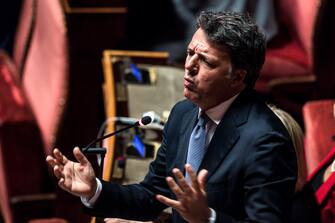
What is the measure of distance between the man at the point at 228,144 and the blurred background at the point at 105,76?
466mm

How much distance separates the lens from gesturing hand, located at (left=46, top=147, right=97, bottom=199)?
3.11 feet

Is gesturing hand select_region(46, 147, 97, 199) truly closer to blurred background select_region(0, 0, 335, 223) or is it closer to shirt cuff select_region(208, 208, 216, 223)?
shirt cuff select_region(208, 208, 216, 223)

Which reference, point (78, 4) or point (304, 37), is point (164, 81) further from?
point (304, 37)

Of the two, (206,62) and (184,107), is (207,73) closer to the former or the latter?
(206,62)

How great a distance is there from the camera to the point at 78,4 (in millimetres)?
1977

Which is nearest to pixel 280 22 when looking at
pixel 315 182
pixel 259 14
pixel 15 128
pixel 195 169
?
pixel 259 14

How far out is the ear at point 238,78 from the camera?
93cm

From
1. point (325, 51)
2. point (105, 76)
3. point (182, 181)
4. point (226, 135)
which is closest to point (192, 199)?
point (182, 181)

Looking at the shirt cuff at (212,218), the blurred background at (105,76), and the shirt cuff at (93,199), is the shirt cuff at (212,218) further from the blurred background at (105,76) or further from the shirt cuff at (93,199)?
the blurred background at (105,76)

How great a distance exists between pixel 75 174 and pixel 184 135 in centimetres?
16

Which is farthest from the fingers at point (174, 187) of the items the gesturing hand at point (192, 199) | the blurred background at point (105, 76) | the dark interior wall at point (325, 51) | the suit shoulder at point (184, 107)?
the dark interior wall at point (325, 51)

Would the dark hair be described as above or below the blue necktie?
above

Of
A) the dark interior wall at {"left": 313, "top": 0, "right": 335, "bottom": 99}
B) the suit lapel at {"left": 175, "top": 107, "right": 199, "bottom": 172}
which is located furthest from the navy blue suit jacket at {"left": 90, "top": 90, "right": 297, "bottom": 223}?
the dark interior wall at {"left": 313, "top": 0, "right": 335, "bottom": 99}

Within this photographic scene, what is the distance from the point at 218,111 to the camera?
3.17 ft
